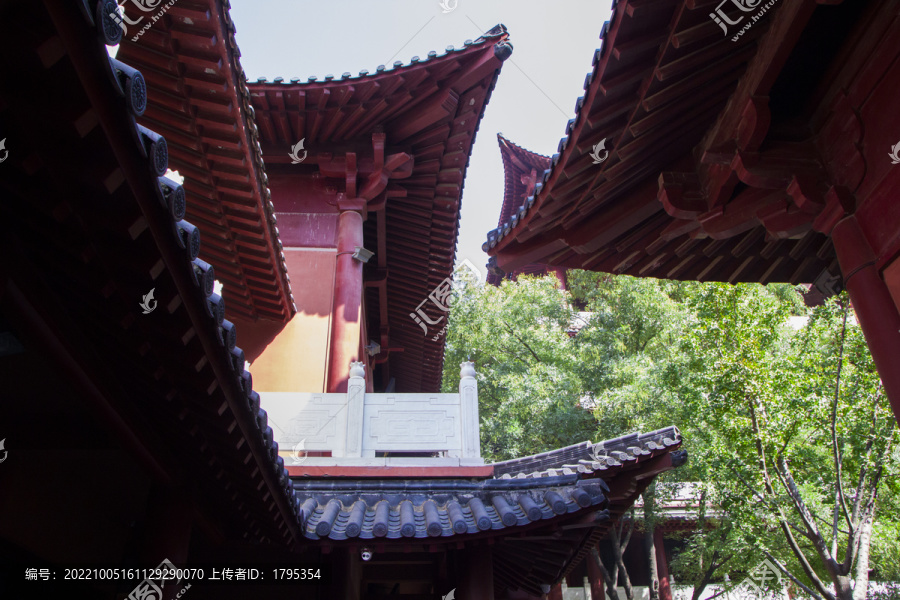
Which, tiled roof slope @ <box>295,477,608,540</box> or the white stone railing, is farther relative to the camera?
the white stone railing

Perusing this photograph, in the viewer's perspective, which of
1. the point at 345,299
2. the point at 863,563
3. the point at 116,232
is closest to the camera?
the point at 116,232

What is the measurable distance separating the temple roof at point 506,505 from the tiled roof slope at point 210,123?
93.6 inches

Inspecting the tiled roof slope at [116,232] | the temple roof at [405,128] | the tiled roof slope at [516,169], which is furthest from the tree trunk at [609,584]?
the tiled roof slope at [516,169]

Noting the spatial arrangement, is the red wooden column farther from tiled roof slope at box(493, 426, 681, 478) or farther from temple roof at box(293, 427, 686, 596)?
tiled roof slope at box(493, 426, 681, 478)

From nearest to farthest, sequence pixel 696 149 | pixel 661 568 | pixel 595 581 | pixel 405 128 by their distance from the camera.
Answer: pixel 696 149, pixel 405 128, pixel 595 581, pixel 661 568

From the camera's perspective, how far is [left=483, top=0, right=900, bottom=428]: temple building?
2945mm

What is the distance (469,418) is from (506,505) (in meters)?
1.14

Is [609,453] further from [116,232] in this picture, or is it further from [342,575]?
[116,232]

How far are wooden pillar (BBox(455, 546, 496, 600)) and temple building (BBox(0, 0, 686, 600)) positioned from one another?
19 mm

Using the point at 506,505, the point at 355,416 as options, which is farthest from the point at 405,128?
the point at 506,505

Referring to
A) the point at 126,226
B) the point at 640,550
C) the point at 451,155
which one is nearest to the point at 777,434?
the point at 451,155

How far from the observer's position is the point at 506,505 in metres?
5.14

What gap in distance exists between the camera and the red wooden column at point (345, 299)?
8117 mm

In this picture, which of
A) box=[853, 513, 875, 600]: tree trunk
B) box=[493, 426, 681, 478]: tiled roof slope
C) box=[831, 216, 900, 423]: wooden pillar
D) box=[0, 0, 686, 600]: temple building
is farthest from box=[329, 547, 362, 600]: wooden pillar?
box=[853, 513, 875, 600]: tree trunk
